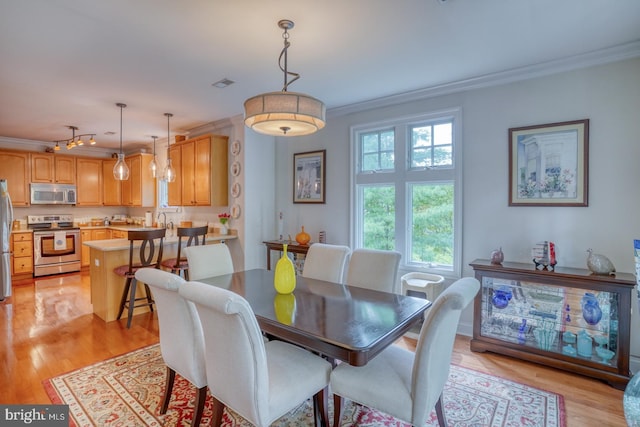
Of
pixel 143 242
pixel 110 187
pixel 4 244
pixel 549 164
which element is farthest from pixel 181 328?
pixel 110 187

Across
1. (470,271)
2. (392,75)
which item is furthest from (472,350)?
(392,75)

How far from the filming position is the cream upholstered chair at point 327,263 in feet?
9.38

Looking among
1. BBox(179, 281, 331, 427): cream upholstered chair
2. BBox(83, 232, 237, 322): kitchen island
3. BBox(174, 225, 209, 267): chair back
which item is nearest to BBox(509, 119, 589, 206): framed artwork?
BBox(179, 281, 331, 427): cream upholstered chair

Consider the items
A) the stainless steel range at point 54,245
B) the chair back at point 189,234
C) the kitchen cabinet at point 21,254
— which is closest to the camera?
the chair back at point 189,234

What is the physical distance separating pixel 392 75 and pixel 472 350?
271cm

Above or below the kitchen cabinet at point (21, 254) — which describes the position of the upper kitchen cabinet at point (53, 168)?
above

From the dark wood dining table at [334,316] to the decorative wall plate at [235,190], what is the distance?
2.22 metres

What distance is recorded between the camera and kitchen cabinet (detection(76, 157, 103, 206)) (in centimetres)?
661

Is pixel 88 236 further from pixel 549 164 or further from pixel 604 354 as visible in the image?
pixel 604 354

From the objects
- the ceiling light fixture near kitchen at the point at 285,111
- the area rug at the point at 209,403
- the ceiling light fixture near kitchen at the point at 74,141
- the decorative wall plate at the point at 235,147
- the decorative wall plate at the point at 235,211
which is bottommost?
the area rug at the point at 209,403

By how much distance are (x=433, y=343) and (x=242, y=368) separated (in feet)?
2.91

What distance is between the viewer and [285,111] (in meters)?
1.81

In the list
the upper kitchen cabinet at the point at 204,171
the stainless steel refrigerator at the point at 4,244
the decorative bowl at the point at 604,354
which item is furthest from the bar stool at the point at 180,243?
the decorative bowl at the point at 604,354

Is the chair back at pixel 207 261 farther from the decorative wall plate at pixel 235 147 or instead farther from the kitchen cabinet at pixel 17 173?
the kitchen cabinet at pixel 17 173
